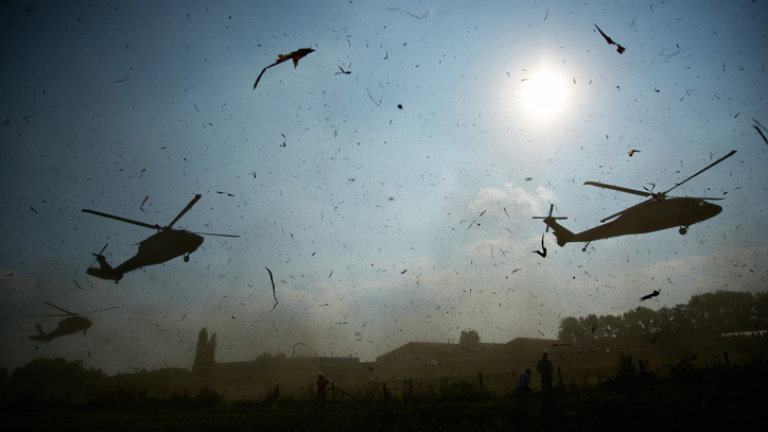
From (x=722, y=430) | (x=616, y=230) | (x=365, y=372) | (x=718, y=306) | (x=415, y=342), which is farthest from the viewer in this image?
(x=718, y=306)

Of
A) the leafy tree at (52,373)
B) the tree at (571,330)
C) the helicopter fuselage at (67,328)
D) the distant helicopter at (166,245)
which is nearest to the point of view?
the distant helicopter at (166,245)

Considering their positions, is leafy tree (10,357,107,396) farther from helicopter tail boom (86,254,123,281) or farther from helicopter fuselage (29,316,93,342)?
helicopter tail boom (86,254,123,281)

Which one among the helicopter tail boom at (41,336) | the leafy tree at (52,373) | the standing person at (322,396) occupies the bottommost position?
the leafy tree at (52,373)

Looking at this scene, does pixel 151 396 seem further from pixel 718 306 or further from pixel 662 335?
pixel 718 306

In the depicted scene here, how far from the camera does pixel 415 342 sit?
155 ft

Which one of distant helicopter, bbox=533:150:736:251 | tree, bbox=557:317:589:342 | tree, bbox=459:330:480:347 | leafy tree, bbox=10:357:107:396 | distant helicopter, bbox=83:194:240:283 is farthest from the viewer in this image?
tree, bbox=557:317:589:342

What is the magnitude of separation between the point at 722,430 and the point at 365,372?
1421 inches

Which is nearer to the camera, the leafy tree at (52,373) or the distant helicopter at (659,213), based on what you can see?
the distant helicopter at (659,213)

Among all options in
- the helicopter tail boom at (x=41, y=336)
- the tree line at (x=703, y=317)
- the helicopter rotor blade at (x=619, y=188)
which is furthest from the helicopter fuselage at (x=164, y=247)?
the tree line at (x=703, y=317)

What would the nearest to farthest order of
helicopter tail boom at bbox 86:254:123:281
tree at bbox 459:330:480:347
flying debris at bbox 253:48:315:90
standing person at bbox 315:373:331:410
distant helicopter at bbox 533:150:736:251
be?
flying debris at bbox 253:48:315:90, standing person at bbox 315:373:331:410, distant helicopter at bbox 533:150:736:251, helicopter tail boom at bbox 86:254:123:281, tree at bbox 459:330:480:347

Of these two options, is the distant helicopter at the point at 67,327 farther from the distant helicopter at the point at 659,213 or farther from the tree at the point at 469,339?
the tree at the point at 469,339

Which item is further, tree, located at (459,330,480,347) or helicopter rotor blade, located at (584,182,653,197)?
tree, located at (459,330,480,347)

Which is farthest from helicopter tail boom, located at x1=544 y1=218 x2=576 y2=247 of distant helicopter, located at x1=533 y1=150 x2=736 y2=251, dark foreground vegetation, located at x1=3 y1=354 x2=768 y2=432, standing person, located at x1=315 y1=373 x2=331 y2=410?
standing person, located at x1=315 y1=373 x2=331 y2=410

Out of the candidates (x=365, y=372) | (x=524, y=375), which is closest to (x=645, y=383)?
(x=524, y=375)
